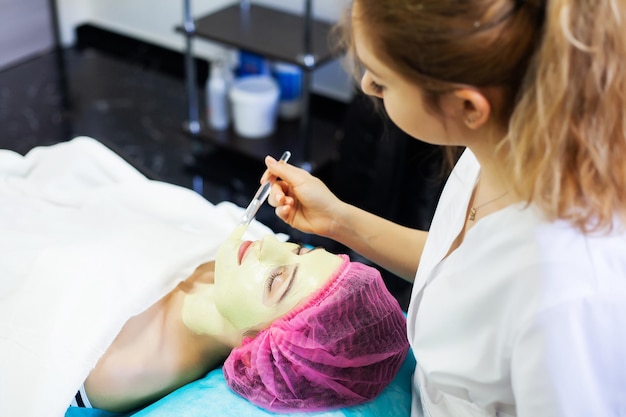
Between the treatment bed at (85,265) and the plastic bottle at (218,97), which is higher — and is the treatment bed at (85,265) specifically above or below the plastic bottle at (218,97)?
above

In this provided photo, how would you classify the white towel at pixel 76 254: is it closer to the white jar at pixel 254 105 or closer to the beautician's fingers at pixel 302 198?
the beautician's fingers at pixel 302 198

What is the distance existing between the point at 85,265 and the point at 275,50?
122 cm

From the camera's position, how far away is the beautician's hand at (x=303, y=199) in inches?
46.8

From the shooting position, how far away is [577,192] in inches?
29.6

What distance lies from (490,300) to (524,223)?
10cm

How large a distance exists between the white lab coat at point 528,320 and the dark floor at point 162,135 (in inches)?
41.7

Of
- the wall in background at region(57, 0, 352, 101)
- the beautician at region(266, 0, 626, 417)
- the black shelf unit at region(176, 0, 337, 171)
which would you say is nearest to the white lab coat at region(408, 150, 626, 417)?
the beautician at region(266, 0, 626, 417)

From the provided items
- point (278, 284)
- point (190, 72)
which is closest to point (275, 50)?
point (190, 72)

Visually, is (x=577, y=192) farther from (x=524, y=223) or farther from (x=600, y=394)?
(x=600, y=394)

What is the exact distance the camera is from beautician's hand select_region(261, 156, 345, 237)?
119cm

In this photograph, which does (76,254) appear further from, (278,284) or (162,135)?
(162,135)

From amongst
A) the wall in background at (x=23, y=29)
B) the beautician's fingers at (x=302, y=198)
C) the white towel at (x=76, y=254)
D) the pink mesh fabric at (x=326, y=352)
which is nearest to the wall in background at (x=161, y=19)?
the wall in background at (x=23, y=29)

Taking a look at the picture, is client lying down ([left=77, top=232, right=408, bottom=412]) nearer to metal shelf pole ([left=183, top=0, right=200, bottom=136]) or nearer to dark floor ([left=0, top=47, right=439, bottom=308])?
dark floor ([left=0, top=47, right=439, bottom=308])

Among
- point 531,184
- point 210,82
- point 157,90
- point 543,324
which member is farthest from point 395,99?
point 157,90
